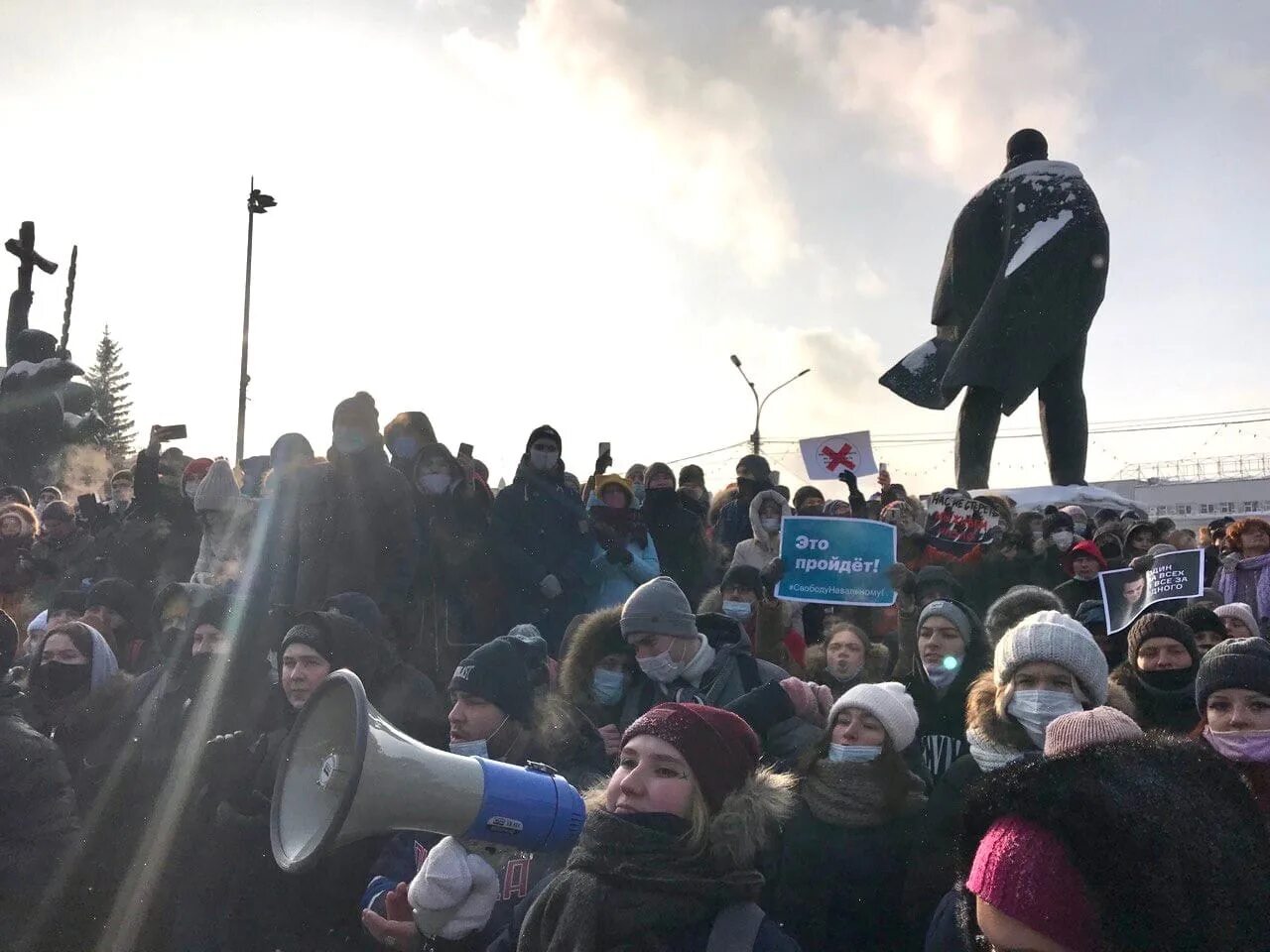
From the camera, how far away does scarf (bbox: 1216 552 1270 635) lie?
6.54 m

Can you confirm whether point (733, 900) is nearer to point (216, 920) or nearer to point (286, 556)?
point (216, 920)

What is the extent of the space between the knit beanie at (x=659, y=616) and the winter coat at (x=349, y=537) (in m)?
1.85

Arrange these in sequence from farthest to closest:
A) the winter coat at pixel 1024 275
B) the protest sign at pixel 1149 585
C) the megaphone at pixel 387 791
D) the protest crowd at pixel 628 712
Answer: the winter coat at pixel 1024 275 < the protest sign at pixel 1149 585 < the megaphone at pixel 387 791 < the protest crowd at pixel 628 712

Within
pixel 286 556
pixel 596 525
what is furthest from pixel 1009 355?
pixel 286 556

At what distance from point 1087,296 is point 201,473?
821 cm

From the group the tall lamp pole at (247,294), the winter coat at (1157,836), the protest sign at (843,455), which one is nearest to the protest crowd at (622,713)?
the winter coat at (1157,836)

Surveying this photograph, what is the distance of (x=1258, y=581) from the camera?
21.8 ft

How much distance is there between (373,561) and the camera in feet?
18.0

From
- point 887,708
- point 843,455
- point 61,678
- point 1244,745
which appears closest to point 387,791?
point 887,708

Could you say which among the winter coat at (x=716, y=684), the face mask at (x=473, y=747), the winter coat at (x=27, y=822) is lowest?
the winter coat at (x=27, y=822)

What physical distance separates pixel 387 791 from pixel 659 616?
83.3 inches

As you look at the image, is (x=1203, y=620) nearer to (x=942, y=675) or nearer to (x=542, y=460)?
(x=942, y=675)

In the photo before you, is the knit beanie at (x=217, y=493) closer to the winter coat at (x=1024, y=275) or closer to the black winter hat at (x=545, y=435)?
the black winter hat at (x=545, y=435)

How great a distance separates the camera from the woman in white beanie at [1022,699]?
304 cm
